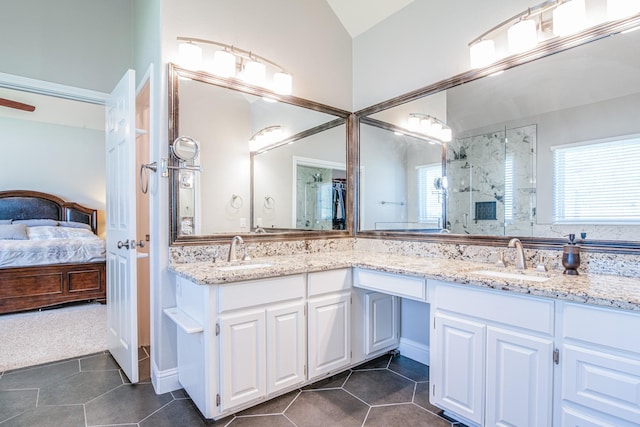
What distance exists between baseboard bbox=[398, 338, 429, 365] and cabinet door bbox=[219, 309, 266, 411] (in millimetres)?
1263

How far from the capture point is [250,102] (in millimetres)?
2582

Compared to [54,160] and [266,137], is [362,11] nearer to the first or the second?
[266,137]

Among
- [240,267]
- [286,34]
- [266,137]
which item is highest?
[286,34]

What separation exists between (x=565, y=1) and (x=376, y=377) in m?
2.54

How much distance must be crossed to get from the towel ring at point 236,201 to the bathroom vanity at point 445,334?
0.46 m

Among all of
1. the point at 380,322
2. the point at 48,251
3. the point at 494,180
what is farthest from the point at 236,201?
the point at 48,251

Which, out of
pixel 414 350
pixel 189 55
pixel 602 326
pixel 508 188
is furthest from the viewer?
pixel 414 350

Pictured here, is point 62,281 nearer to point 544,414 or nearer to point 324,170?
point 324,170

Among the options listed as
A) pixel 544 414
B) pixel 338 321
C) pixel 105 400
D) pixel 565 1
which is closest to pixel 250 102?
pixel 338 321

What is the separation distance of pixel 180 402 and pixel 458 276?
1794 mm

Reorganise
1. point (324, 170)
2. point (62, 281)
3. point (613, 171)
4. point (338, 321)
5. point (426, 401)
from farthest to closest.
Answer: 1. point (62, 281)
2. point (324, 170)
3. point (338, 321)
4. point (426, 401)
5. point (613, 171)

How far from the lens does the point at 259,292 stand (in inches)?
74.3

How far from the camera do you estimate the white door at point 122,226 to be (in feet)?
7.14

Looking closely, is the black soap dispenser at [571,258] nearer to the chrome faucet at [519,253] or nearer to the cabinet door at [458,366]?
the chrome faucet at [519,253]
